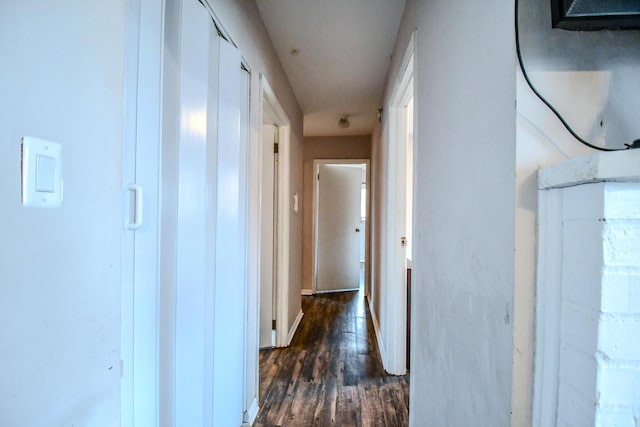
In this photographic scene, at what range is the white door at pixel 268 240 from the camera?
273 centimetres

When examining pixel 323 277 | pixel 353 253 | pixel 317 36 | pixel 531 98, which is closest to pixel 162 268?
pixel 531 98

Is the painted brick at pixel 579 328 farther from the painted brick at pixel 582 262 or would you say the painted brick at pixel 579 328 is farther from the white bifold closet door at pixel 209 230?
the white bifold closet door at pixel 209 230

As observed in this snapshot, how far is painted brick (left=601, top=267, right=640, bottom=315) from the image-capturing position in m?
0.45

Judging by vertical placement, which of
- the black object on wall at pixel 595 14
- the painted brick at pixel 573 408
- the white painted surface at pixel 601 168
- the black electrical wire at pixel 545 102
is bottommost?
the painted brick at pixel 573 408

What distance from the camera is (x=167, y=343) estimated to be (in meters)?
0.96

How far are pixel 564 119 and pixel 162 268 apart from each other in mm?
1122

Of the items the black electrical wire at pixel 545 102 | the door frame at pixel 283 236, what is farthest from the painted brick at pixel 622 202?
the door frame at pixel 283 236

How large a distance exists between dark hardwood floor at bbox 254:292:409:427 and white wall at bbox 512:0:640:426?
1461 millimetres

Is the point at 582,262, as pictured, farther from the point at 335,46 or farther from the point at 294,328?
the point at 294,328

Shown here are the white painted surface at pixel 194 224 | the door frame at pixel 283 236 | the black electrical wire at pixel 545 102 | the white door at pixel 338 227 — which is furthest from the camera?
the white door at pixel 338 227

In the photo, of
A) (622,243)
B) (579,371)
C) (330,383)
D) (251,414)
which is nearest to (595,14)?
(622,243)

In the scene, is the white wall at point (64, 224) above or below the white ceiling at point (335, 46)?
below

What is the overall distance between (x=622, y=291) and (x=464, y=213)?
437 millimetres

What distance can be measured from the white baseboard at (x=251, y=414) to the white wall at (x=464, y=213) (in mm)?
920
